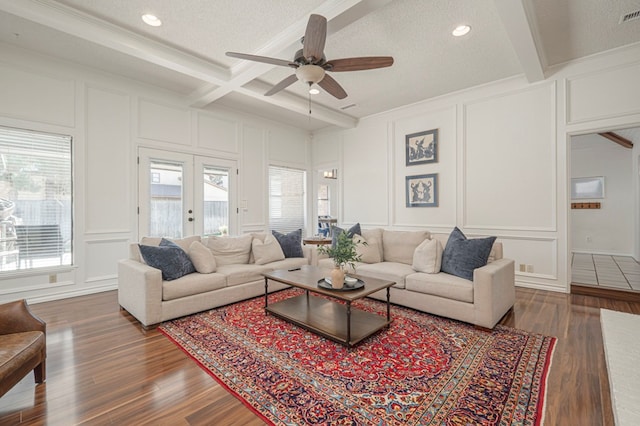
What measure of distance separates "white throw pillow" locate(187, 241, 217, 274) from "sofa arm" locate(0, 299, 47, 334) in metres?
1.53

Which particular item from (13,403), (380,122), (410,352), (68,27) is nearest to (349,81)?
(380,122)

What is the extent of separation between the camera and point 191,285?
121 inches

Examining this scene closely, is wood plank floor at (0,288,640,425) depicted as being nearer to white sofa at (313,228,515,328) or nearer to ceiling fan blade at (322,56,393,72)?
white sofa at (313,228,515,328)

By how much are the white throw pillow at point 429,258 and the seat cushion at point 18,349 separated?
11.0 ft

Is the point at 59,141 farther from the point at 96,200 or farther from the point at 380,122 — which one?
the point at 380,122

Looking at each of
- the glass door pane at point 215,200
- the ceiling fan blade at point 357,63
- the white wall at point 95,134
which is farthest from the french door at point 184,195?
the ceiling fan blade at point 357,63

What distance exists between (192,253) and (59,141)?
2.47m

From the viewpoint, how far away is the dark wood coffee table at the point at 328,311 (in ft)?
7.95

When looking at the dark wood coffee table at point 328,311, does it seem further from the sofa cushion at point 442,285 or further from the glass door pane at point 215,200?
the glass door pane at point 215,200

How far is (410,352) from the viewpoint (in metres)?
2.29

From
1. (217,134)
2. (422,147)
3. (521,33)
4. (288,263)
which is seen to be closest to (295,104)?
(217,134)

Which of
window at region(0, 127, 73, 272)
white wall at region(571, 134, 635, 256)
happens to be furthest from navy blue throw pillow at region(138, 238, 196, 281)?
white wall at region(571, 134, 635, 256)

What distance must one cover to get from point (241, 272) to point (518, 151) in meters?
4.32

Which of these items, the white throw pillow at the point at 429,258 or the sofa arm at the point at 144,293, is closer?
the sofa arm at the point at 144,293
